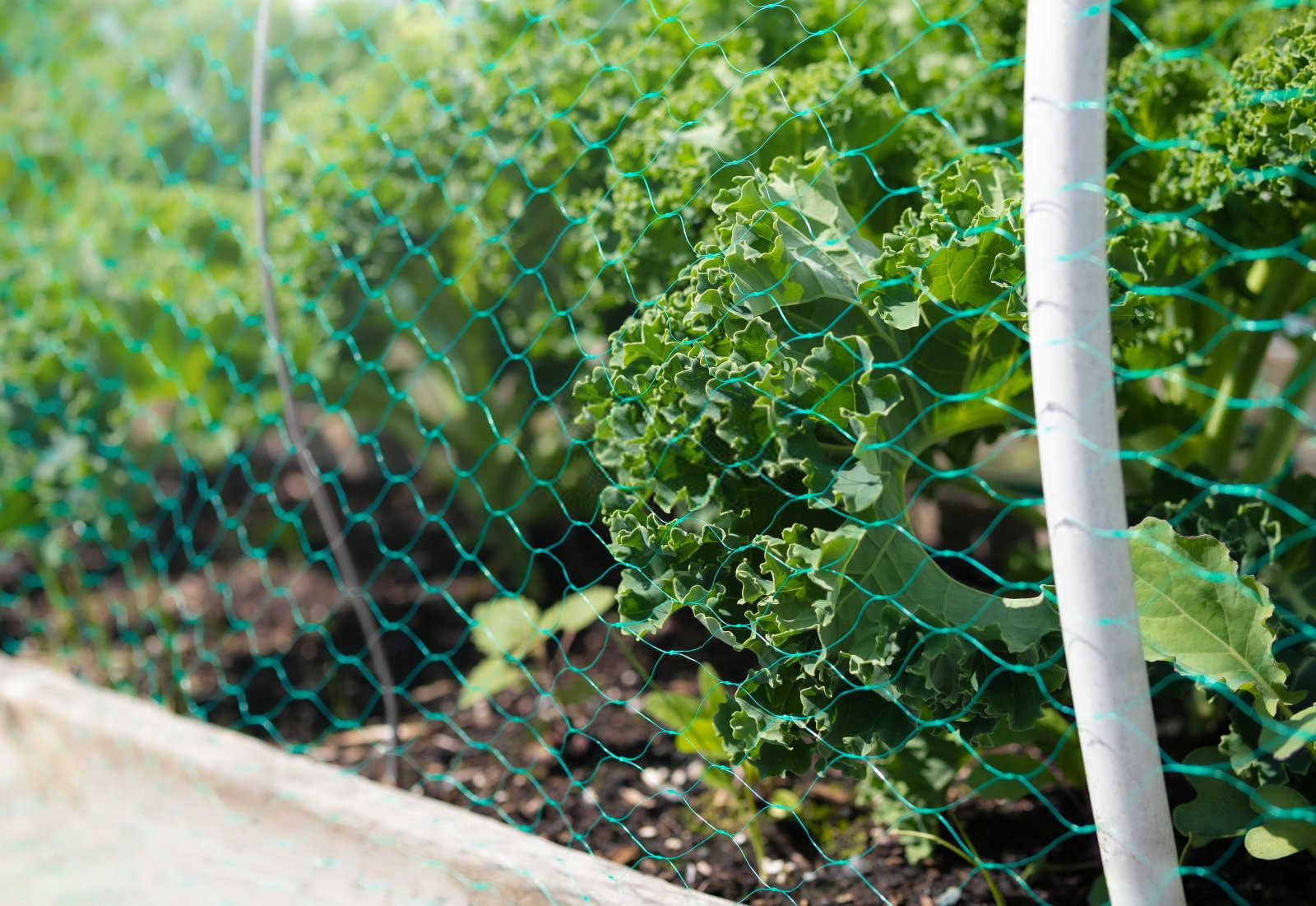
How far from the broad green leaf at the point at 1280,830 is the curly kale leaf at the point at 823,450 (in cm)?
26

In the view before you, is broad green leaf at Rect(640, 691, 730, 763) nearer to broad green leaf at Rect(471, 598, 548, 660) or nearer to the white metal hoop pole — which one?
broad green leaf at Rect(471, 598, 548, 660)

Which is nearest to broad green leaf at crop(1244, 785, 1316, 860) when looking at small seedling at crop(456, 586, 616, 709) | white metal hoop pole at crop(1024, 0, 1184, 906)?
white metal hoop pole at crop(1024, 0, 1184, 906)

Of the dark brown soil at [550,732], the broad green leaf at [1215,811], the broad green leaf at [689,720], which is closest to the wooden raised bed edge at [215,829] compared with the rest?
the dark brown soil at [550,732]

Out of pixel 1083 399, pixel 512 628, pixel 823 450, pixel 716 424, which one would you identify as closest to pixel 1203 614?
pixel 1083 399

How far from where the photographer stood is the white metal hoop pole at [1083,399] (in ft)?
3.62

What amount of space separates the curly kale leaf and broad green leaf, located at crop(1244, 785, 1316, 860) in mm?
258

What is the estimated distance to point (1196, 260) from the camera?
67.8 inches

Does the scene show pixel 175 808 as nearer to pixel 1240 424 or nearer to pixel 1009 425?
pixel 1009 425

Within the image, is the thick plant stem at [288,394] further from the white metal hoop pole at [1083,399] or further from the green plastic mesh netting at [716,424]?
the white metal hoop pole at [1083,399]

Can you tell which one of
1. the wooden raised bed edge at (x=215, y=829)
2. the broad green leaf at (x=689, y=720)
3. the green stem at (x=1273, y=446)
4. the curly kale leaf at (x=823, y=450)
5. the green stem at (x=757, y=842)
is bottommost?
the wooden raised bed edge at (x=215, y=829)

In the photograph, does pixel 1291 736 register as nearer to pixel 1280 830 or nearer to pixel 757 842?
pixel 1280 830

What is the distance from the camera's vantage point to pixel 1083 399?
44.3 inches

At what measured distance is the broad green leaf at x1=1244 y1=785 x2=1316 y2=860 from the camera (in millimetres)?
1241

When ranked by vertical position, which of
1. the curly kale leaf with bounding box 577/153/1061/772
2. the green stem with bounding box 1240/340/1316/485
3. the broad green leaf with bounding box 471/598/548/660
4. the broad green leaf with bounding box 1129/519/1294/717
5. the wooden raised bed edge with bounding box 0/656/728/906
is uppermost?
the green stem with bounding box 1240/340/1316/485
